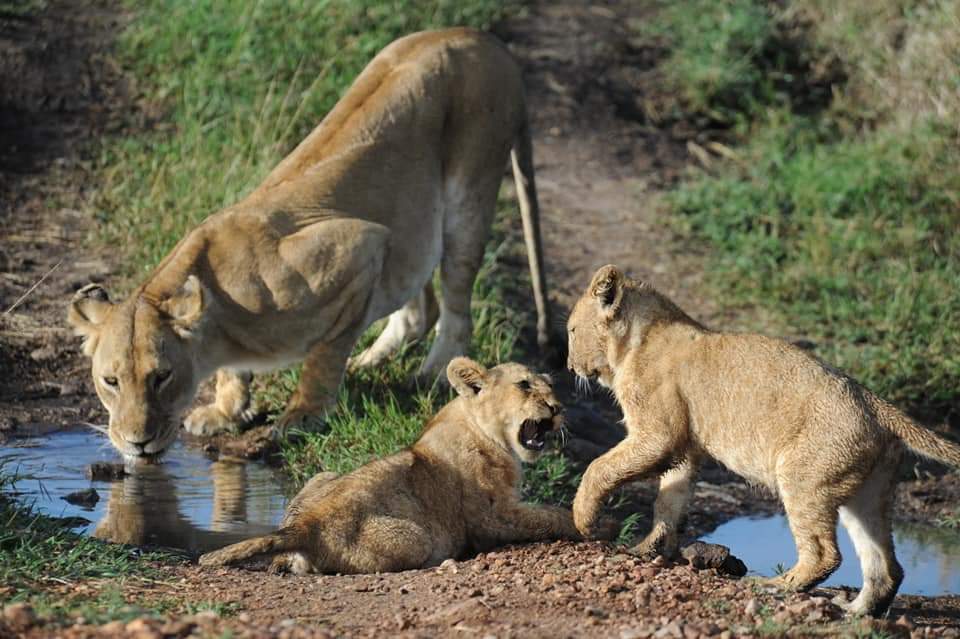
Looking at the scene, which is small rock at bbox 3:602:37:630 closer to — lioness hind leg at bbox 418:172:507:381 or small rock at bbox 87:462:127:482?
small rock at bbox 87:462:127:482

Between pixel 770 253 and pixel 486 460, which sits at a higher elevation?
pixel 486 460

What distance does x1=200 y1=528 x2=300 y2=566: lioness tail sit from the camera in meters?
5.51

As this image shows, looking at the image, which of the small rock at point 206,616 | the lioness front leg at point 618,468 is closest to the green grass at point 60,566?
the small rock at point 206,616

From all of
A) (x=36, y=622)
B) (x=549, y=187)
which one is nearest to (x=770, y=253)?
(x=549, y=187)

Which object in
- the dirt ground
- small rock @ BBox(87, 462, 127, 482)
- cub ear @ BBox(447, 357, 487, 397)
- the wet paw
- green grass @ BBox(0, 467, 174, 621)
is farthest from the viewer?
the wet paw

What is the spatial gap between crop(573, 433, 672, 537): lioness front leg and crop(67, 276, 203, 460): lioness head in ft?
6.64

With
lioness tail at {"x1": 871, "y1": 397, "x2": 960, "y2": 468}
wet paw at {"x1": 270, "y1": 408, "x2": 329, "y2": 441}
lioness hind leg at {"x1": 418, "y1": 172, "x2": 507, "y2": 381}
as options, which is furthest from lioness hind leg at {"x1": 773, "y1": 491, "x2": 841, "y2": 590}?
lioness hind leg at {"x1": 418, "y1": 172, "x2": 507, "y2": 381}

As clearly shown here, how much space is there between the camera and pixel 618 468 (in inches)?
239

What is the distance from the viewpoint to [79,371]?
876cm

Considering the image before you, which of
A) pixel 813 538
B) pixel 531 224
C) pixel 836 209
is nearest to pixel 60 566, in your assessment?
pixel 813 538

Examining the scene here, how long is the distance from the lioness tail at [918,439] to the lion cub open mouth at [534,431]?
128 cm

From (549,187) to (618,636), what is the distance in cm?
747

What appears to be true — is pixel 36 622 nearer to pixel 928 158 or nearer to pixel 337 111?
pixel 337 111

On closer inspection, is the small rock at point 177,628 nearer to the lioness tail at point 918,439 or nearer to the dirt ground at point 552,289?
the dirt ground at point 552,289
